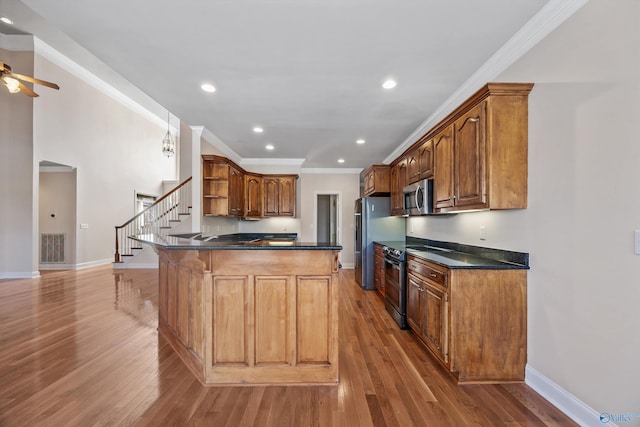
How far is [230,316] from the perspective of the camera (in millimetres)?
2189

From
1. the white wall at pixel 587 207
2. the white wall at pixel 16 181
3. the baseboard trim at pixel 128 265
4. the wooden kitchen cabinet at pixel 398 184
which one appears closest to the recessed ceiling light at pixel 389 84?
the white wall at pixel 587 207

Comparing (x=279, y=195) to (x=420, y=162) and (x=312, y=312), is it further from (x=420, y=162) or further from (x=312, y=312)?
(x=312, y=312)

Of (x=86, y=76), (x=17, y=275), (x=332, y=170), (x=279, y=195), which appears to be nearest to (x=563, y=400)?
(x=279, y=195)

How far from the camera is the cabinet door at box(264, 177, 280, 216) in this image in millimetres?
6445

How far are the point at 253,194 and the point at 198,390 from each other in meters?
4.51

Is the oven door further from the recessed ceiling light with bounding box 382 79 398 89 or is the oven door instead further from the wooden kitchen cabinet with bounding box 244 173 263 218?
the wooden kitchen cabinet with bounding box 244 173 263 218

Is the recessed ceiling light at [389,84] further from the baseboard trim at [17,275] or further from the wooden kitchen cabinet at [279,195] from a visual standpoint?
the baseboard trim at [17,275]

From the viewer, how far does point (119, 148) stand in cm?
793

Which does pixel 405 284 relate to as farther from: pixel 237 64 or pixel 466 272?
pixel 237 64

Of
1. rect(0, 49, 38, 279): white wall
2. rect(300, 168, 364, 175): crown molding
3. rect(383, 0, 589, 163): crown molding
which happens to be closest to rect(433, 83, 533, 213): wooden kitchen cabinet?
rect(383, 0, 589, 163): crown molding

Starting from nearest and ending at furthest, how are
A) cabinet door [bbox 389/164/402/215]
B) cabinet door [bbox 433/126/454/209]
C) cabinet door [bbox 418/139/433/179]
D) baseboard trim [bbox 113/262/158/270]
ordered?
cabinet door [bbox 433/126/454/209] → cabinet door [bbox 418/139/433/179] → cabinet door [bbox 389/164/402/215] → baseboard trim [bbox 113/262/158/270]

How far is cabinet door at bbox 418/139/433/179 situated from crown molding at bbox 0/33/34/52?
7.80 meters

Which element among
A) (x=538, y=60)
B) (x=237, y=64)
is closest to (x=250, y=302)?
(x=237, y=64)

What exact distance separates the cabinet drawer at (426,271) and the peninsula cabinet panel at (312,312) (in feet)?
3.26
